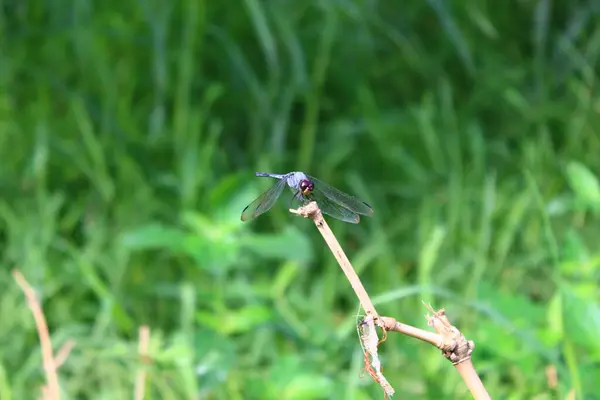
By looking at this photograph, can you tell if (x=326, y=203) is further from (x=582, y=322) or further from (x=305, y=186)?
(x=582, y=322)

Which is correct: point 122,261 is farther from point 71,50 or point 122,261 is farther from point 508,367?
point 71,50

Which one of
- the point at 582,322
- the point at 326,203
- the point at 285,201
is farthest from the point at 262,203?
the point at 285,201

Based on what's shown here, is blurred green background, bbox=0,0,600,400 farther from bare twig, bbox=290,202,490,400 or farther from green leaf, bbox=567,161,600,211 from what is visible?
bare twig, bbox=290,202,490,400

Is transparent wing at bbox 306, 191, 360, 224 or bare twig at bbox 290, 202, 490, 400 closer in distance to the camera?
bare twig at bbox 290, 202, 490, 400

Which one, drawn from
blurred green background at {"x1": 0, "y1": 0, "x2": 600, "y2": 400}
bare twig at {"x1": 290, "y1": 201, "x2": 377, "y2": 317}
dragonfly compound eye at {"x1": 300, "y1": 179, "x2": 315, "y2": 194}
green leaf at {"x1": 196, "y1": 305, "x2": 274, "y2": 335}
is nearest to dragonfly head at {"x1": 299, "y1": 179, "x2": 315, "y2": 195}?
dragonfly compound eye at {"x1": 300, "y1": 179, "x2": 315, "y2": 194}

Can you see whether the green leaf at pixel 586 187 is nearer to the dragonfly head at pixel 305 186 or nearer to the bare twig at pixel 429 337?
the dragonfly head at pixel 305 186

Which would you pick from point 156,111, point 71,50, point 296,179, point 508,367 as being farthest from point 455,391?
point 71,50
